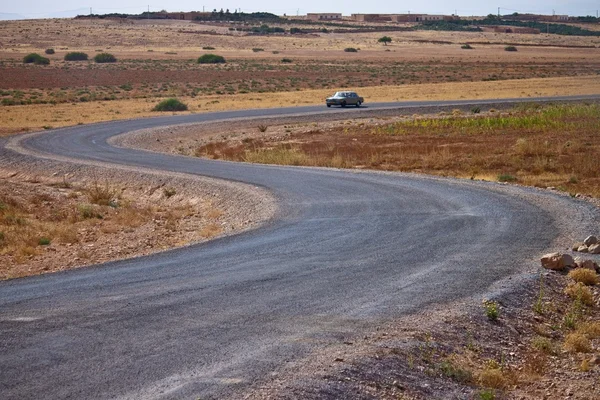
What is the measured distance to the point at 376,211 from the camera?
66.7 feet

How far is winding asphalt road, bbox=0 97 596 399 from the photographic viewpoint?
866 centimetres

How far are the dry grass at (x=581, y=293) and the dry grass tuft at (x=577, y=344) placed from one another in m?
1.85

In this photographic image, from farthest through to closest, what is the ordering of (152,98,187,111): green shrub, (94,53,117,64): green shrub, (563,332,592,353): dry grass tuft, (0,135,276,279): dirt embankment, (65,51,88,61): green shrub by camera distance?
(65,51,88,61): green shrub → (94,53,117,64): green shrub → (152,98,187,111): green shrub → (0,135,276,279): dirt embankment → (563,332,592,353): dry grass tuft

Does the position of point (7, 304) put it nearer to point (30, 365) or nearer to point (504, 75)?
point (30, 365)

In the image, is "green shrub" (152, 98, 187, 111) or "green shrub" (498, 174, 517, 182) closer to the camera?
"green shrub" (498, 174, 517, 182)

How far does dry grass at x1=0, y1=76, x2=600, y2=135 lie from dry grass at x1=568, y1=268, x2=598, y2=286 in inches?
1637

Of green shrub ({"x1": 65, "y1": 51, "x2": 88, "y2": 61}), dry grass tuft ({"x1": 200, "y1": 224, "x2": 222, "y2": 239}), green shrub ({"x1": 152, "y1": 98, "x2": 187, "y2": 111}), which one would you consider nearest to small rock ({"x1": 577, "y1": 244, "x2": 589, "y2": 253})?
dry grass tuft ({"x1": 200, "y1": 224, "x2": 222, "y2": 239})

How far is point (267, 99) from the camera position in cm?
7575

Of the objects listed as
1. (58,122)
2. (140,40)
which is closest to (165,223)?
(58,122)

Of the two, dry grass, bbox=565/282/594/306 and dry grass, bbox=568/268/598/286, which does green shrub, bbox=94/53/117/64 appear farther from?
dry grass, bbox=565/282/594/306

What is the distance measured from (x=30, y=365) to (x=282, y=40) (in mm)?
194898

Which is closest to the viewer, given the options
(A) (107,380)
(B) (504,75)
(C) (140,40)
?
(A) (107,380)

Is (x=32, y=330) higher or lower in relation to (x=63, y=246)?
higher

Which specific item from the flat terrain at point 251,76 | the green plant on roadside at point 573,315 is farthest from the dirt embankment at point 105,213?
the flat terrain at point 251,76
